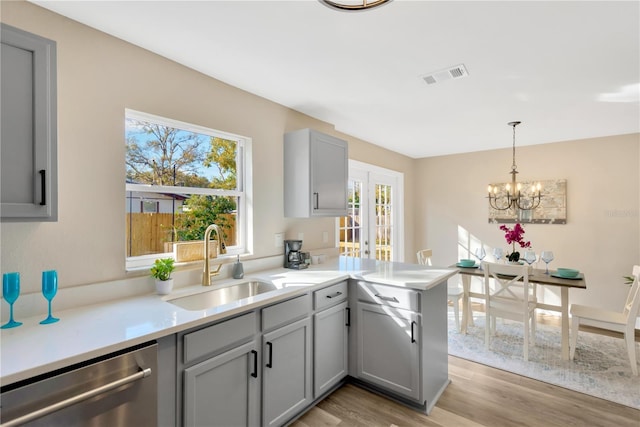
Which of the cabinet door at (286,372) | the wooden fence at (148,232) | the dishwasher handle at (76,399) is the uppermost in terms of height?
the wooden fence at (148,232)

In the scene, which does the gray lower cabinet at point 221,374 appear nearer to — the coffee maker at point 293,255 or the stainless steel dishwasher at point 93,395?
the stainless steel dishwasher at point 93,395

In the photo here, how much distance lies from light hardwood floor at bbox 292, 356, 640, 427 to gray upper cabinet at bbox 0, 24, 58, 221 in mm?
1950

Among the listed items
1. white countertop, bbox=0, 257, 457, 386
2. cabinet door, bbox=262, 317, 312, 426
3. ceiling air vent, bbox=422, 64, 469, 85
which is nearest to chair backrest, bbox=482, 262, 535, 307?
white countertop, bbox=0, 257, 457, 386

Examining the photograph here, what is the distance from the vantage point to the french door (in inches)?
164

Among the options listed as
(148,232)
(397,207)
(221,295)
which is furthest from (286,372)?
(397,207)

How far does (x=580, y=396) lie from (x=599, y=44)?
2531 millimetres

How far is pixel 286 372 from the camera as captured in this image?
6.40 feet

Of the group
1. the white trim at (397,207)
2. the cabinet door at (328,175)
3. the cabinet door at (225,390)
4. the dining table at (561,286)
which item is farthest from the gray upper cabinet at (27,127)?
the white trim at (397,207)

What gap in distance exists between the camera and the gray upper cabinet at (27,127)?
1204 millimetres

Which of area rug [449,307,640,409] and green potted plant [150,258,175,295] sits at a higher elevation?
green potted plant [150,258,175,295]

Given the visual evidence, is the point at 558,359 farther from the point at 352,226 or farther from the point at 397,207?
the point at 397,207

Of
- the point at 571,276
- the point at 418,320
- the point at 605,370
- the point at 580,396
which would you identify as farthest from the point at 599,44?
the point at 605,370

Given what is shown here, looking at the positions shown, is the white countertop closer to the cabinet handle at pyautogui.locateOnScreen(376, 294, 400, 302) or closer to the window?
the cabinet handle at pyautogui.locateOnScreen(376, 294, 400, 302)

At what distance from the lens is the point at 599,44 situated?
1.83m
